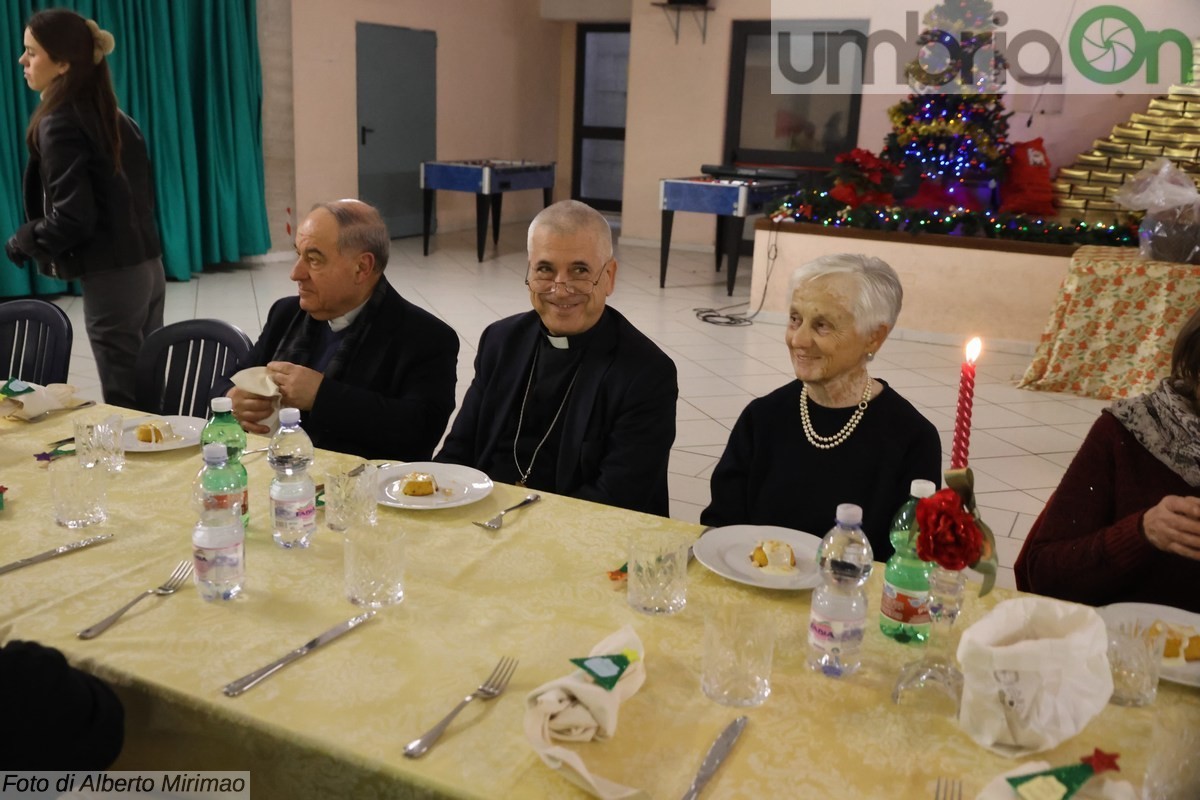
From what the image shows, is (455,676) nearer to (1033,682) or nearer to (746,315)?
(1033,682)

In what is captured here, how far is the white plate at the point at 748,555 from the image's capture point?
1.61 metres

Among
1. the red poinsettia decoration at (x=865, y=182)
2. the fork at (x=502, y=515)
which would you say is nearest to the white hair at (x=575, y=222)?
the fork at (x=502, y=515)

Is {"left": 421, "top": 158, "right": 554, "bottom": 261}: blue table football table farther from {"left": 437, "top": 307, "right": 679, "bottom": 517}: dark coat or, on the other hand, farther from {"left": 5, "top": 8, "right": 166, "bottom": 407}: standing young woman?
{"left": 437, "top": 307, "right": 679, "bottom": 517}: dark coat

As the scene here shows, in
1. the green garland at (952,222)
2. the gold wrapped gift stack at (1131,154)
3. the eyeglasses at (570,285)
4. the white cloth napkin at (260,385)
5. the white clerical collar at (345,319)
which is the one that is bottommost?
the white cloth napkin at (260,385)

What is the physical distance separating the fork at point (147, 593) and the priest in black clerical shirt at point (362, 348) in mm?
835

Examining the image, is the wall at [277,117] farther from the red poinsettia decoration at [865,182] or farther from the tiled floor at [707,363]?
the red poinsettia decoration at [865,182]

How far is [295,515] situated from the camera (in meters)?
1.70

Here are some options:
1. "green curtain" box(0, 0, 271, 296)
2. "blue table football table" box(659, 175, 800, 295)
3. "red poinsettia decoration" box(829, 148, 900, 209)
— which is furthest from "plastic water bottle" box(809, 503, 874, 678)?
"green curtain" box(0, 0, 271, 296)

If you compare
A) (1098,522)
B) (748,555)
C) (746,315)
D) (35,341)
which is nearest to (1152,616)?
(1098,522)

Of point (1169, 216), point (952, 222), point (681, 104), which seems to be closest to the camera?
point (1169, 216)

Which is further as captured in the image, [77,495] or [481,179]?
[481,179]

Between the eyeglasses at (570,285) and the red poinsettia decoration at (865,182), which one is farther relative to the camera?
the red poinsettia decoration at (865,182)

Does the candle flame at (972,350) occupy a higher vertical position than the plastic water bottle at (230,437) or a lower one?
higher

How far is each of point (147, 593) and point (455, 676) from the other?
513mm
